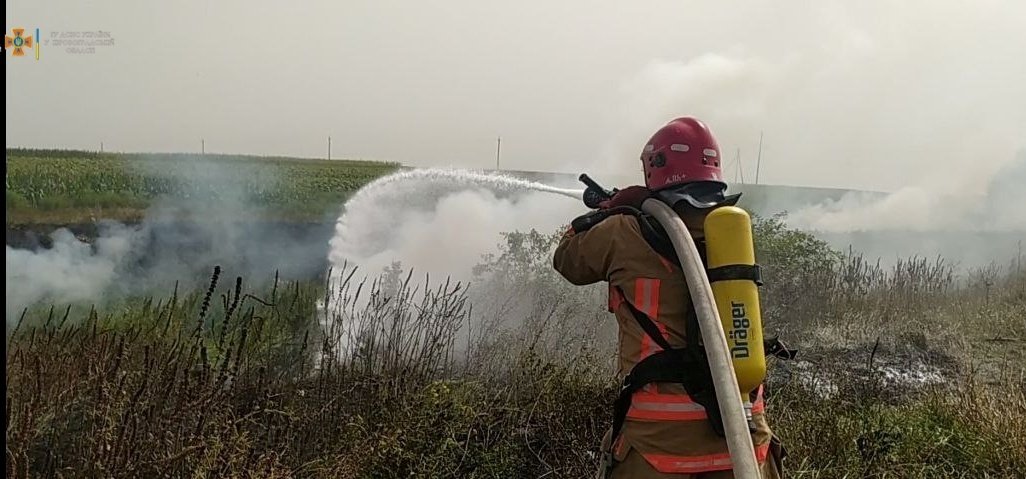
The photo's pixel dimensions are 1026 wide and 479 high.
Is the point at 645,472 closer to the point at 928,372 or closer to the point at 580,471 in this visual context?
the point at 580,471

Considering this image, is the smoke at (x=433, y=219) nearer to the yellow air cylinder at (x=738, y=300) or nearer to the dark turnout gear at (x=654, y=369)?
the dark turnout gear at (x=654, y=369)

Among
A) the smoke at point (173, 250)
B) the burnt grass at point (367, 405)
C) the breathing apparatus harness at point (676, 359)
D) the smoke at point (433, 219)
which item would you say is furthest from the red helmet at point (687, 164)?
the smoke at point (433, 219)

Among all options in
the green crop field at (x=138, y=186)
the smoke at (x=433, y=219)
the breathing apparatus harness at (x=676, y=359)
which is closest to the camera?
the breathing apparatus harness at (x=676, y=359)

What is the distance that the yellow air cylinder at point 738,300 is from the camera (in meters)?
2.84

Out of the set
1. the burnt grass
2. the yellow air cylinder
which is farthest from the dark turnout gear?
the burnt grass

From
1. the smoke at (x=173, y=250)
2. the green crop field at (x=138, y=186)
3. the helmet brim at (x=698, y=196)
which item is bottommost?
the smoke at (x=173, y=250)

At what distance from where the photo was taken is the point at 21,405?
3.35 m

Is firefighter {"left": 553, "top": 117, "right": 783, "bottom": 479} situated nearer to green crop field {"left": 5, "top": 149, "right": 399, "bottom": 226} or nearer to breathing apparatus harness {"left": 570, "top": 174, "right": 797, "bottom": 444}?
breathing apparatus harness {"left": 570, "top": 174, "right": 797, "bottom": 444}

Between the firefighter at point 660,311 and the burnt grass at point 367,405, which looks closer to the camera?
the firefighter at point 660,311

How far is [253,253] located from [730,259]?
14.0 metres

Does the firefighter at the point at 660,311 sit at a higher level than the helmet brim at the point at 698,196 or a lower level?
lower

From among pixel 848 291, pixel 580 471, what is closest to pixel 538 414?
pixel 580 471

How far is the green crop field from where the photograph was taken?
1636cm

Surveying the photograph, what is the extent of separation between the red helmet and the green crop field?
41.4ft
